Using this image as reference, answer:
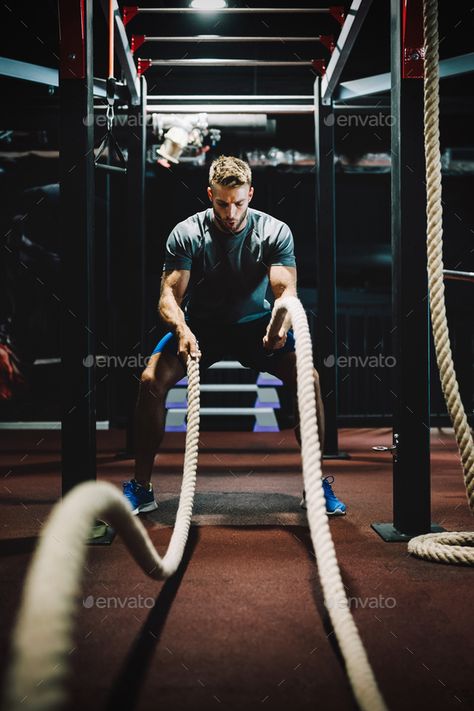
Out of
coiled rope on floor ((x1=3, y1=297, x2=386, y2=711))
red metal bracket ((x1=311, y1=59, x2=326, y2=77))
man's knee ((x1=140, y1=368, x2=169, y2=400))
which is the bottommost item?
coiled rope on floor ((x1=3, y1=297, x2=386, y2=711))

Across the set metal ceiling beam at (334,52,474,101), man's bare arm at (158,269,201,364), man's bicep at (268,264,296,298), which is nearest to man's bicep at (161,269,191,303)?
man's bare arm at (158,269,201,364)

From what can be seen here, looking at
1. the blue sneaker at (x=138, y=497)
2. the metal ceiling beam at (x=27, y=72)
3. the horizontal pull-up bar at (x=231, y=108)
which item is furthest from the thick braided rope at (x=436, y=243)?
the horizontal pull-up bar at (x=231, y=108)

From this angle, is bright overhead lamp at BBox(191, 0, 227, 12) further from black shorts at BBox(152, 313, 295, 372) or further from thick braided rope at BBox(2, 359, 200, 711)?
thick braided rope at BBox(2, 359, 200, 711)

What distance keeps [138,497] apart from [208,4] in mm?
2926

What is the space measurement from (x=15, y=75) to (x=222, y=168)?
1.21m

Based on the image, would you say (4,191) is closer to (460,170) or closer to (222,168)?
(222,168)

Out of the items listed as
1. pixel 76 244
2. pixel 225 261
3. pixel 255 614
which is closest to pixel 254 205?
pixel 225 261

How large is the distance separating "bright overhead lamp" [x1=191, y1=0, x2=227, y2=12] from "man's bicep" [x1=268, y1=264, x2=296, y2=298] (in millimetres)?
1639

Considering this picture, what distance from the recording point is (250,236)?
Result: 2.94 meters

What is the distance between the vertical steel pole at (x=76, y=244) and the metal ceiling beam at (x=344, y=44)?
152 centimetres

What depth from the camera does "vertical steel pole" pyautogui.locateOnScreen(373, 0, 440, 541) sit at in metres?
2.19

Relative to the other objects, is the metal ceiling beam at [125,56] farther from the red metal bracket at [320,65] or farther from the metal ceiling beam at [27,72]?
the red metal bracket at [320,65]

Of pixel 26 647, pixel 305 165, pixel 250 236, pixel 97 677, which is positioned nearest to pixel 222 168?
pixel 250 236

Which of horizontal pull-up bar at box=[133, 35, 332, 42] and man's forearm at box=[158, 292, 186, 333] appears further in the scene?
horizontal pull-up bar at box=[133, 35, 332, 42]
